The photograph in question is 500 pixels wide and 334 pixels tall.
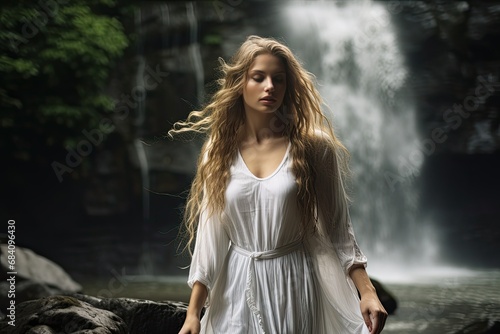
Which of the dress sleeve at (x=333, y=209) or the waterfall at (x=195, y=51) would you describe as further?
→ the waterfall at (x=195, y=51)

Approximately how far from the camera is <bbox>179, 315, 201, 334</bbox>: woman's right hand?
2014mm

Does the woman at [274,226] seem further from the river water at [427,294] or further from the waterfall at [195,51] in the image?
the waterfall at [195,51]

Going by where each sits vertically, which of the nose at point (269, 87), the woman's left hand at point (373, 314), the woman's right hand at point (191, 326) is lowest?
the woman's right hand at point (191, 326)

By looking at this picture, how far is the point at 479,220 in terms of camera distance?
11914mm

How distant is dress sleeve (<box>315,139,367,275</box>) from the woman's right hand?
46 cm

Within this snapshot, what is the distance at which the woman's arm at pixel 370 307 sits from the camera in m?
1.96

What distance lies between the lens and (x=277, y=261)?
2.09 metres

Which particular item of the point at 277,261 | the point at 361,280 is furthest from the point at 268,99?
the point at 361,280

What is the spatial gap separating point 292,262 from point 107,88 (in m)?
9.34

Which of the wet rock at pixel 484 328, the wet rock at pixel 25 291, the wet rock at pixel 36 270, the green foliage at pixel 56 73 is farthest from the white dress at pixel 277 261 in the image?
the green foliage at pixel 56 73

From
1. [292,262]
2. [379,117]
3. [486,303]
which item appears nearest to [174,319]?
[292,262]

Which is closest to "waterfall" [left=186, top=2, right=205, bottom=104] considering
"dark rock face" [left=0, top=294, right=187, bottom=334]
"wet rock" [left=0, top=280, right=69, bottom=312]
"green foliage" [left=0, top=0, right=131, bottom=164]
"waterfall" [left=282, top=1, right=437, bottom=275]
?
"green foliage" [left=0, top=0, right=131, bottom=164]

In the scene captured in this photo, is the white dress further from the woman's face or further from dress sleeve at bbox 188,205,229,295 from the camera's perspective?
the woman's face

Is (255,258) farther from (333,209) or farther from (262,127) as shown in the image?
(262,127)
